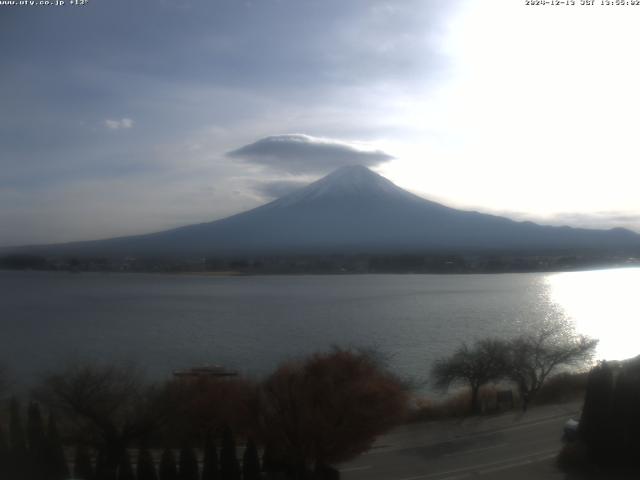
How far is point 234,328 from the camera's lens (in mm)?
13070

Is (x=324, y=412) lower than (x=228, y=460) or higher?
higher

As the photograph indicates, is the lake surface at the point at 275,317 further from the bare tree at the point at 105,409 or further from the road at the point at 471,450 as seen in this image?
the bare tree at the point at 105,409

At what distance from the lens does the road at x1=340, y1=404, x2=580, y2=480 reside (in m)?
4.04

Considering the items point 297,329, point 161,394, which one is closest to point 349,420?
point 161,394

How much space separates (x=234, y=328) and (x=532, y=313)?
7.11m

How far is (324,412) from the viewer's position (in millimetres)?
4043

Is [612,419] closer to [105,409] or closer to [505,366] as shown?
[505,366]

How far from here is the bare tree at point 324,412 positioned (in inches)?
156

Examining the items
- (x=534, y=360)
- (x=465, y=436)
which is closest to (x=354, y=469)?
(x=465, y=436)

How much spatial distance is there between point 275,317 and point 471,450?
10210 millimetres

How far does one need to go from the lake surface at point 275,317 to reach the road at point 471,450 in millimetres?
2726

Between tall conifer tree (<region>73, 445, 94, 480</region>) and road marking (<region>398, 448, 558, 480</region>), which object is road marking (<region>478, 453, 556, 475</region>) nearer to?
road marking (<region>398, 448, 558, 480</region>)

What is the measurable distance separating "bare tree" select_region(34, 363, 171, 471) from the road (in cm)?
133

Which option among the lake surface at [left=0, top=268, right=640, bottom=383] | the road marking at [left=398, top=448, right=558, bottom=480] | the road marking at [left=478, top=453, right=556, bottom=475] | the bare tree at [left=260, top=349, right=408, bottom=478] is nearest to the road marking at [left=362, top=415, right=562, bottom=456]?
the bare tree at [left=260, top=349, right=408, bottom=478]
